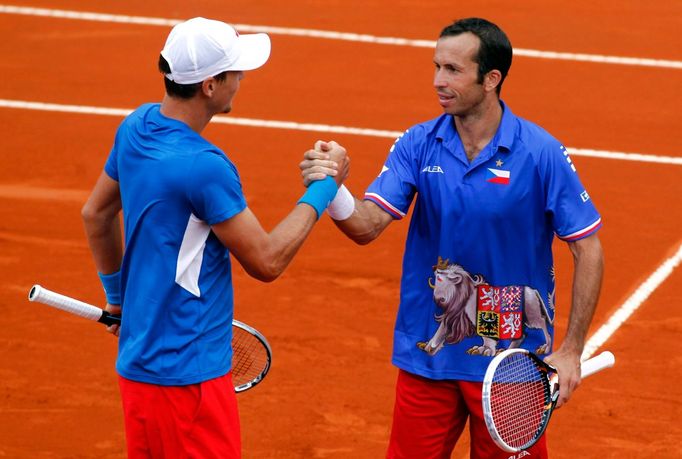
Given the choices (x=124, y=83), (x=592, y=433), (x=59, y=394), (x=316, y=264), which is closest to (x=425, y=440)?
(x=592, y=433)

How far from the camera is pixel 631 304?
30.8ft

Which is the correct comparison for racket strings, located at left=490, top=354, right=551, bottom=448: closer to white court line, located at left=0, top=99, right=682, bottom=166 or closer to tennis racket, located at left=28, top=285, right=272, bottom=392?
tennis racket, located at left=28, top=285, right=272, bottom=392

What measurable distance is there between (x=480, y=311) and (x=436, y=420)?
553mm

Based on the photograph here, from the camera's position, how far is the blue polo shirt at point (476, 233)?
5.56 m

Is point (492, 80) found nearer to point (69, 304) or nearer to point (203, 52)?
point (203, 52)

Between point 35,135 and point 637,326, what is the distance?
6.27m

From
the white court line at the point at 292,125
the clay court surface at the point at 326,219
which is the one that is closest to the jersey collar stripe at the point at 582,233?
the clay court surface at the point at 326,219

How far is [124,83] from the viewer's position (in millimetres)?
13438

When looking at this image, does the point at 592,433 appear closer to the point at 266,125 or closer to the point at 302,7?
the point at 266,125

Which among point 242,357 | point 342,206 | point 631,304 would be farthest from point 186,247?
point 631,304

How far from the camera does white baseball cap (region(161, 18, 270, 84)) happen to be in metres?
4.88

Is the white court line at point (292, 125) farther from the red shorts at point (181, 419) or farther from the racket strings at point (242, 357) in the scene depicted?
the red shorts at point (181, 419)

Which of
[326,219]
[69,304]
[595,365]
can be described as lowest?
[326,219]

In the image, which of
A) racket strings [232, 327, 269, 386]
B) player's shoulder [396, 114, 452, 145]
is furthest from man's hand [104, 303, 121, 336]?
player's shoulder [396, 114, 452, 145]
